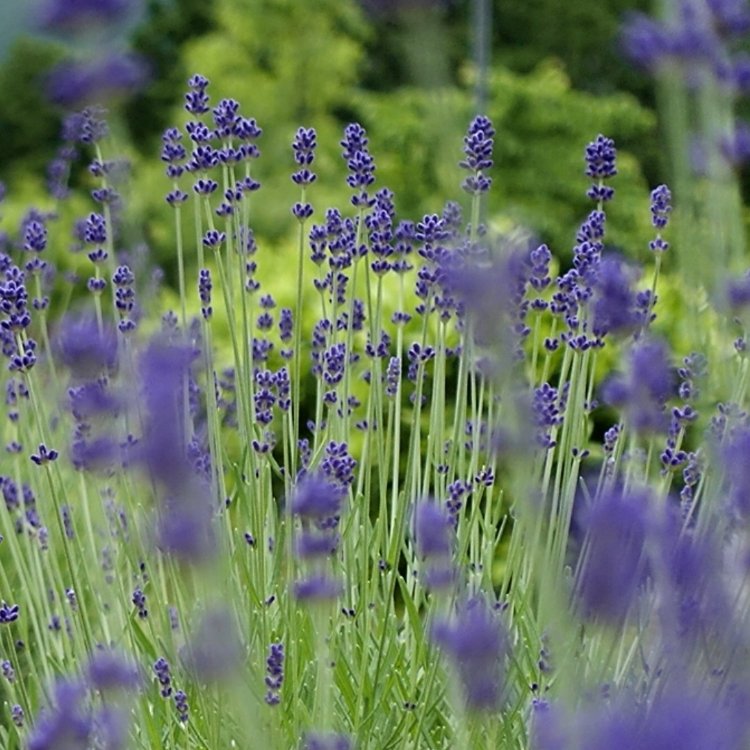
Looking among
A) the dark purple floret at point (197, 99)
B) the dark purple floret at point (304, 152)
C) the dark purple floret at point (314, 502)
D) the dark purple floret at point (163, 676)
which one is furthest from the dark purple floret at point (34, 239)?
the dark purple floret at point (314, 502)

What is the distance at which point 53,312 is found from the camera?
818 cm

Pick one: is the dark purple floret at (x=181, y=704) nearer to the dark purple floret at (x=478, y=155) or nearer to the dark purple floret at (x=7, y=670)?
the dark purple floret at (x=7, y=670)

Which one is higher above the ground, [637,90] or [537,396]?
[537,396]

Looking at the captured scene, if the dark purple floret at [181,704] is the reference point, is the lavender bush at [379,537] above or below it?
above

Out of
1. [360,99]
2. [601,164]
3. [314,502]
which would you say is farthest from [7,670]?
[360,99]

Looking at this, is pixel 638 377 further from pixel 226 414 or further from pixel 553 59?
pixel 553 59

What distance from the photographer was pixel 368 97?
367 inches

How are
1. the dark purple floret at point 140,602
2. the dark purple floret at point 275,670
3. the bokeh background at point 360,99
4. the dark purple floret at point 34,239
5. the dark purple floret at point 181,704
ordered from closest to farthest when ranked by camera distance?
the dark purple floret at point 275,670, the dark purple floret at point 181,704, the dark purple floret at point 140,602, the dark purple floret at point 34,239, the bokeh background at point 360,99

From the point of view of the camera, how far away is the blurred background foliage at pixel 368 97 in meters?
8.76

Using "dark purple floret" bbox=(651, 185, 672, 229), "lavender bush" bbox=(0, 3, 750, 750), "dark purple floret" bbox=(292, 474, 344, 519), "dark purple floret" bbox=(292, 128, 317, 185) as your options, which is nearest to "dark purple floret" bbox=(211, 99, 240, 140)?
"lavender bush" bbox=(0, 3, 750, 750)

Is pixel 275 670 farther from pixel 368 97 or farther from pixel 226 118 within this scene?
pixel 368 97

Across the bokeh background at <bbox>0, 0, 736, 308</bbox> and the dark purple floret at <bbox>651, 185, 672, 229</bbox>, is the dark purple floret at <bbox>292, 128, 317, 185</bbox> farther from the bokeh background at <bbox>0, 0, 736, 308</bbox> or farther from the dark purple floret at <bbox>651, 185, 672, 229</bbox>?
the bokeh background at <bbox>0, 0, 736, 308</bbox>

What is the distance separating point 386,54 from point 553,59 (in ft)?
4.95

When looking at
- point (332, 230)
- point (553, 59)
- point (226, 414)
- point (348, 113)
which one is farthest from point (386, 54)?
point (332, 230)
